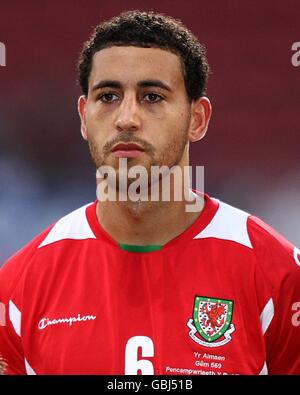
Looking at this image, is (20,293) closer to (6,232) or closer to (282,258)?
(282,258)

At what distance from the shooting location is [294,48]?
3.77 metres

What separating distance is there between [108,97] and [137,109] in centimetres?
10

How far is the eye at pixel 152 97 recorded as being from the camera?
216 cm

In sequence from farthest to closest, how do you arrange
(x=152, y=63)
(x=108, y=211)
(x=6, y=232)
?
1. (x=6, y=232)
2. (x=108, y=211)
3. (x=152, y=63)

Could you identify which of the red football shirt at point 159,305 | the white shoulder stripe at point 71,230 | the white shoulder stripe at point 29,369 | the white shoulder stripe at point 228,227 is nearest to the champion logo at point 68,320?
the red football shirt at point 159,305

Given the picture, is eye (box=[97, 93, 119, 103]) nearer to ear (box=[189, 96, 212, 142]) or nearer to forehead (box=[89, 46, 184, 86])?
forehead (box=[89, 46, 184, 86])

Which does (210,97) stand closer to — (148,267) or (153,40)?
(153,40)

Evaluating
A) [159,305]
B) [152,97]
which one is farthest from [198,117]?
[159,305]

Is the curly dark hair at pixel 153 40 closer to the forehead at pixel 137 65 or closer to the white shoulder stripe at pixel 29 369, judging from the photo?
the forehead at pixel 137 65

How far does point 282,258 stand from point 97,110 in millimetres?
646

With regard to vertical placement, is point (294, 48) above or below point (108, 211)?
above

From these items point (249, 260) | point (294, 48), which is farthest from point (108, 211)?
point (294, 48)
